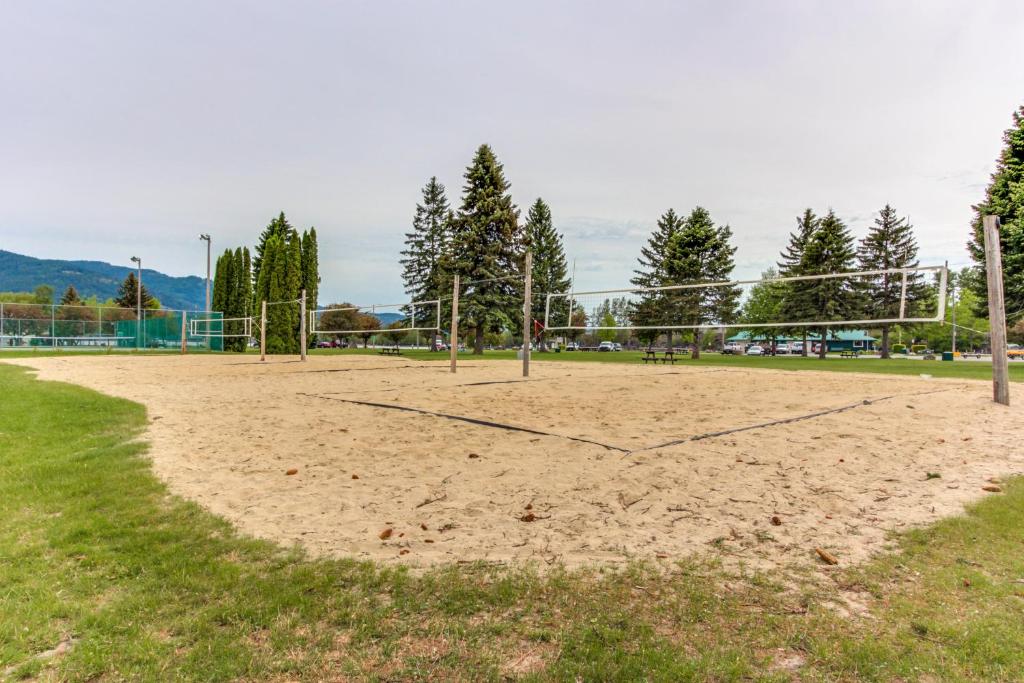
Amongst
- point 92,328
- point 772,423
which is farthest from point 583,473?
point 92,328

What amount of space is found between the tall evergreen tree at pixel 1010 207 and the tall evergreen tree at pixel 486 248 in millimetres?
22649

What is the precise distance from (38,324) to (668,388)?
36.0 metres

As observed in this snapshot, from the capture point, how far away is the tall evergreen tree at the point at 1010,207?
2050 cm

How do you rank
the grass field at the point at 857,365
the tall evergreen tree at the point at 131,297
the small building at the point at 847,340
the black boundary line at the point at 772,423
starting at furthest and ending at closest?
1. the small building at the point at 847,340
2. the tall evergreen tree at the point at 131,297
3. the grass field at the point at 857,365
4. the black boundary line at the point at 772,423

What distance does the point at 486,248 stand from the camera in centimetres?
3256

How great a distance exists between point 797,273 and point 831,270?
270 cm

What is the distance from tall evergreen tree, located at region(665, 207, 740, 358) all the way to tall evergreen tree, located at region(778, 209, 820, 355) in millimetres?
4884

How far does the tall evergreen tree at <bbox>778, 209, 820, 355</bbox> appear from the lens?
38812 millimetres

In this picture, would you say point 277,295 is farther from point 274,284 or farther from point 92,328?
point 92,328

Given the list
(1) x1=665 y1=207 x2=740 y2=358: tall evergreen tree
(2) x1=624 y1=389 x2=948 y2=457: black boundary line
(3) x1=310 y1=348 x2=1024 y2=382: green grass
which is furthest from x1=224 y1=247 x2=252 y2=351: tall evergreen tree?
(2) x1=624 y1=389 x2=948 y2=457: black boundary line

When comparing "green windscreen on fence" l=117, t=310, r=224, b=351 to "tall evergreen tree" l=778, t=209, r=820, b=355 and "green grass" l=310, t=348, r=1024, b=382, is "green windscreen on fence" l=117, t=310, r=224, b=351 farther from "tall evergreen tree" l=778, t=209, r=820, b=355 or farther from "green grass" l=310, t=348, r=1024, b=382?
"tall evergreen tree" l=778, t=209, r=820, b=355

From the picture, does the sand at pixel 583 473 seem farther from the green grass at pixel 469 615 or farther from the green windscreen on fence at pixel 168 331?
the green windscreen on fence at pixel 168 331

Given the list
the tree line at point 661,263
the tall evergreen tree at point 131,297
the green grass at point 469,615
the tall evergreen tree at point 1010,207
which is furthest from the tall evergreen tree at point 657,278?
the tall evergreen tree at point 131,297

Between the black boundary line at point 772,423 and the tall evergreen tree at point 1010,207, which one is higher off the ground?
the tall evergreen tree at point 1010,207
